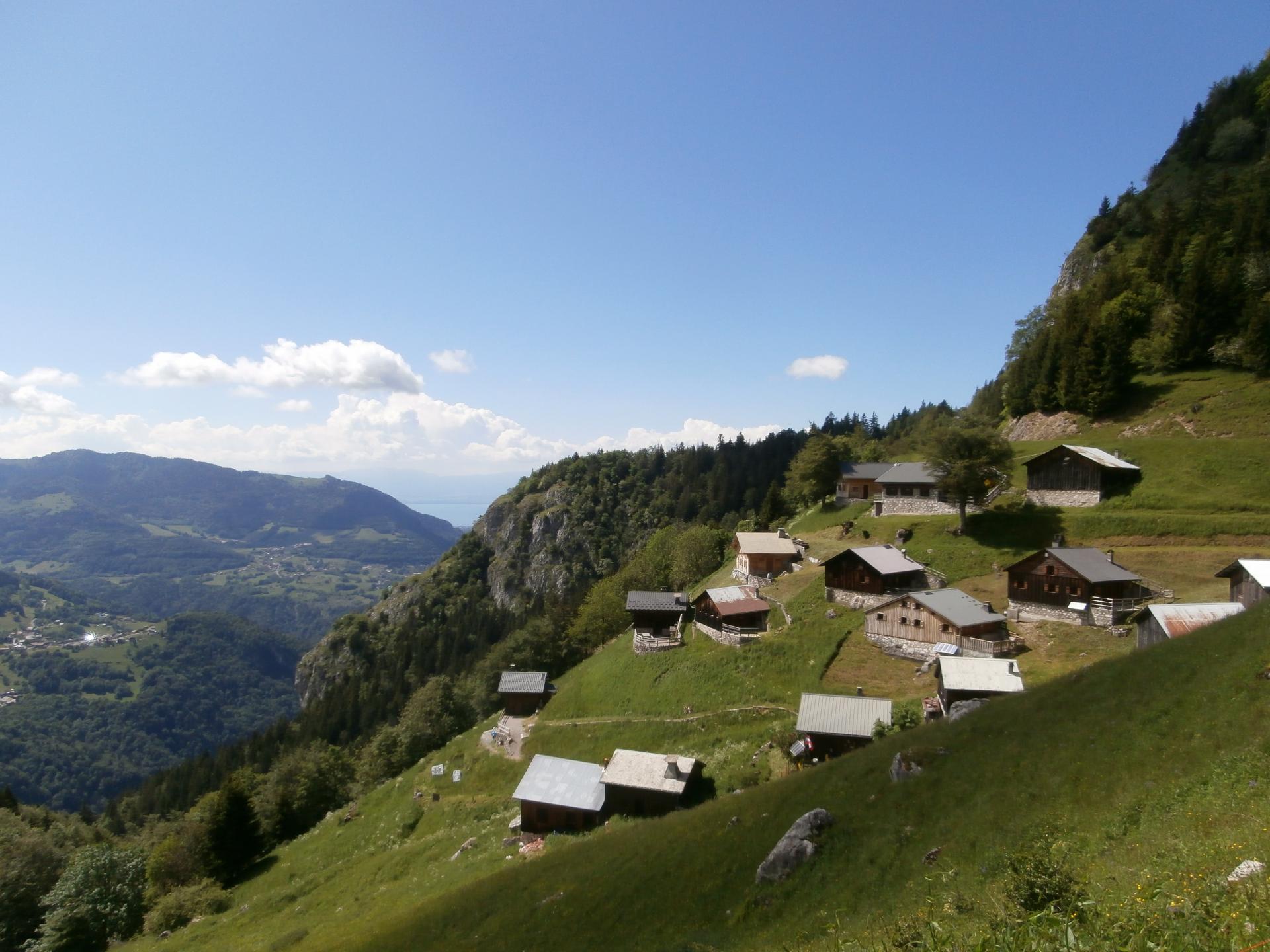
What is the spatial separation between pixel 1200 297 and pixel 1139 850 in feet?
267

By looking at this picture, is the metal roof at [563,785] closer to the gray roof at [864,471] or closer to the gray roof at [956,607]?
the gray roof at [956,607]

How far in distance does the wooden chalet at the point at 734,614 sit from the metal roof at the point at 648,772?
51.3ft

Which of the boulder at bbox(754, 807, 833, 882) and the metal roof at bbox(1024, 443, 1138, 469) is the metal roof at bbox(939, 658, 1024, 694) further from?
the metal roof at bbox(1024, 443, 1138, 469)

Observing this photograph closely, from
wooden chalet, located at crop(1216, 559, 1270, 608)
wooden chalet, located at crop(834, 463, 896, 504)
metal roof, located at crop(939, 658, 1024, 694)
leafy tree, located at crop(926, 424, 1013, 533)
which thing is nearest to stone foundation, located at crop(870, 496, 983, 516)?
wooden chalet, located at crop(834, 463, 896, 504)

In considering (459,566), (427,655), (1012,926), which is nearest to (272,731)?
(427,655)

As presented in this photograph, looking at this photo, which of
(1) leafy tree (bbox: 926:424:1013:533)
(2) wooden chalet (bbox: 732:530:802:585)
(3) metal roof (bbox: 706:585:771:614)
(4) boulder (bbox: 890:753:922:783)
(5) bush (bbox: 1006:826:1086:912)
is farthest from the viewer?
Answer: (2) wooden chalet (bbox: 732:530:802:585)

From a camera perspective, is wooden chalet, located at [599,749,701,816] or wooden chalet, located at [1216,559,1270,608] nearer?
wooden chalet, located at [1216,559,1270,608]

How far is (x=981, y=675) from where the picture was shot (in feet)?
126

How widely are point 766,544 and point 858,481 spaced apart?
60.0 feet

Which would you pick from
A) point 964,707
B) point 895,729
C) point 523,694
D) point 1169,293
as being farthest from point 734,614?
point 1169,293

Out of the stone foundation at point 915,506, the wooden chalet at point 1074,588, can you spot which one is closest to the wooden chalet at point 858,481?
the stone foundation at point 915,506

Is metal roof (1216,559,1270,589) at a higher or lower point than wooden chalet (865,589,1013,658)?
higher

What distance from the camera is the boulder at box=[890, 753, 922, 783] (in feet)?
90.8

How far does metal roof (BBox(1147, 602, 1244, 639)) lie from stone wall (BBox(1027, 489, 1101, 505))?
24.6 m
